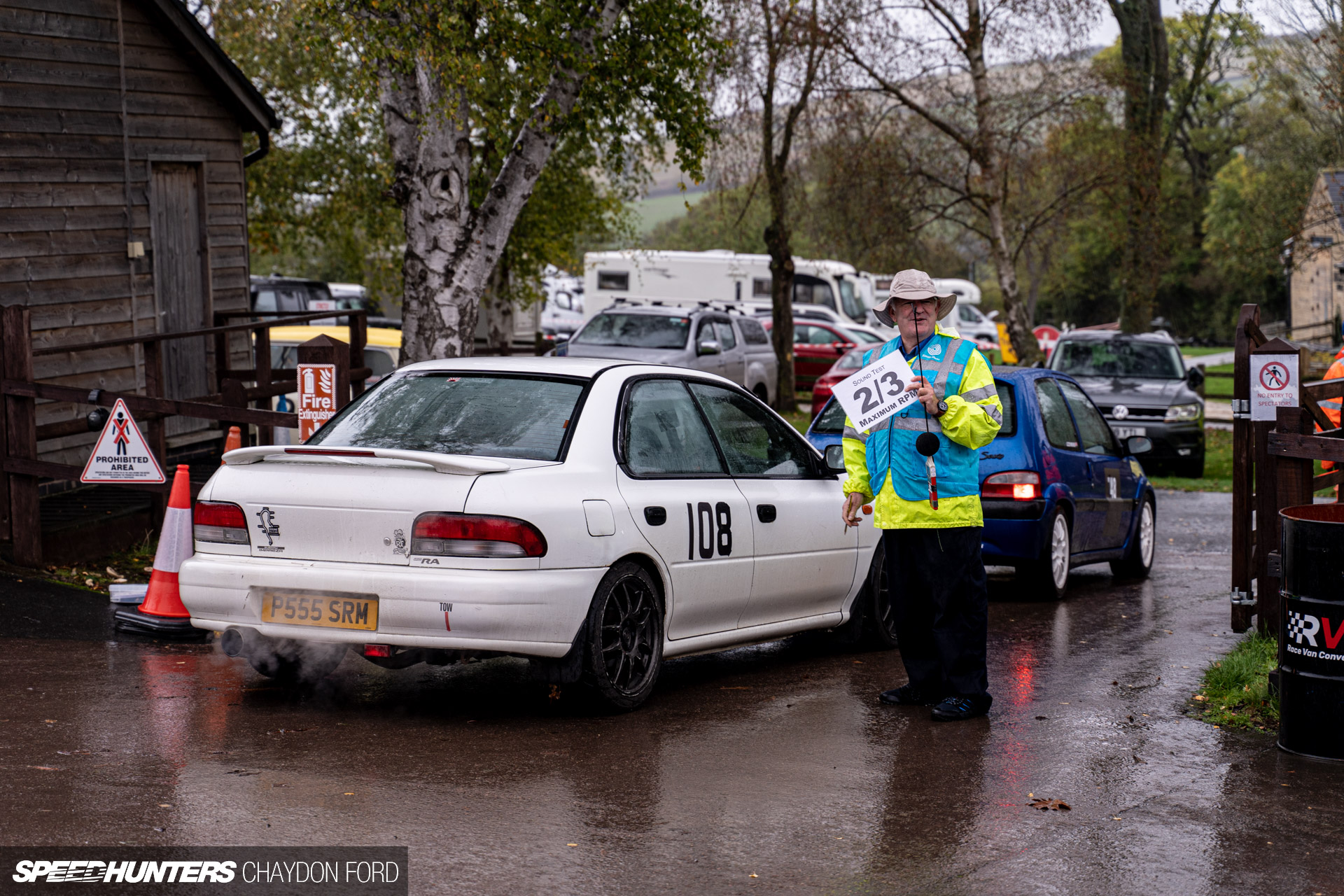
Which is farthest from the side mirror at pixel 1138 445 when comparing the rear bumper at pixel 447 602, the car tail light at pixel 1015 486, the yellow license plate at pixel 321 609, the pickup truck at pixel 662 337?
the pickup truck at pixel 662 337

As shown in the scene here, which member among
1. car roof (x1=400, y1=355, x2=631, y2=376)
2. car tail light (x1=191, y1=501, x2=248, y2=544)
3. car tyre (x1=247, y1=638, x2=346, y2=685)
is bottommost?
car tyre (x1=247, y1=638, x2=346, y2=685)

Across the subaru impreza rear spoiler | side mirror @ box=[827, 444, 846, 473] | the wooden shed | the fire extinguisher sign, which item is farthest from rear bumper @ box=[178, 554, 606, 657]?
the wooden shed

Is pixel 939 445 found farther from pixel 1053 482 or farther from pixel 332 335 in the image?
pixel 332 335

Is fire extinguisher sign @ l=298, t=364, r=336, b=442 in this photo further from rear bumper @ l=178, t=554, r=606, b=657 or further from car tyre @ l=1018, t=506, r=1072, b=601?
car tyre @ l=1018, t=506, r=1072, b=601

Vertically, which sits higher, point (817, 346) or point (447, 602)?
point (817, 346)

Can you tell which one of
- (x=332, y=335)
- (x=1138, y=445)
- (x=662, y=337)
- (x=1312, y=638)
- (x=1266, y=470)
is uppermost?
(x=332, y=335)

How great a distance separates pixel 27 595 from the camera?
9.20 meters

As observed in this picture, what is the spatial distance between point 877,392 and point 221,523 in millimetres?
2943

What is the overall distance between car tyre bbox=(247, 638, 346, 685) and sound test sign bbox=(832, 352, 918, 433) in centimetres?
255

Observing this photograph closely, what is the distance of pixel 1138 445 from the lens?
38.2ft

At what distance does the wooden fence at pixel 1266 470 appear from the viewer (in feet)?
24.2

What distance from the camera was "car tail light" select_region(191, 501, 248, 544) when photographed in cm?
666

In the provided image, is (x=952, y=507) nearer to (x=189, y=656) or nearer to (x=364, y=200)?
(x=189, y=656)

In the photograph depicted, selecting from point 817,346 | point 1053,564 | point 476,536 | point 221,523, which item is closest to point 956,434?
point 476,536
